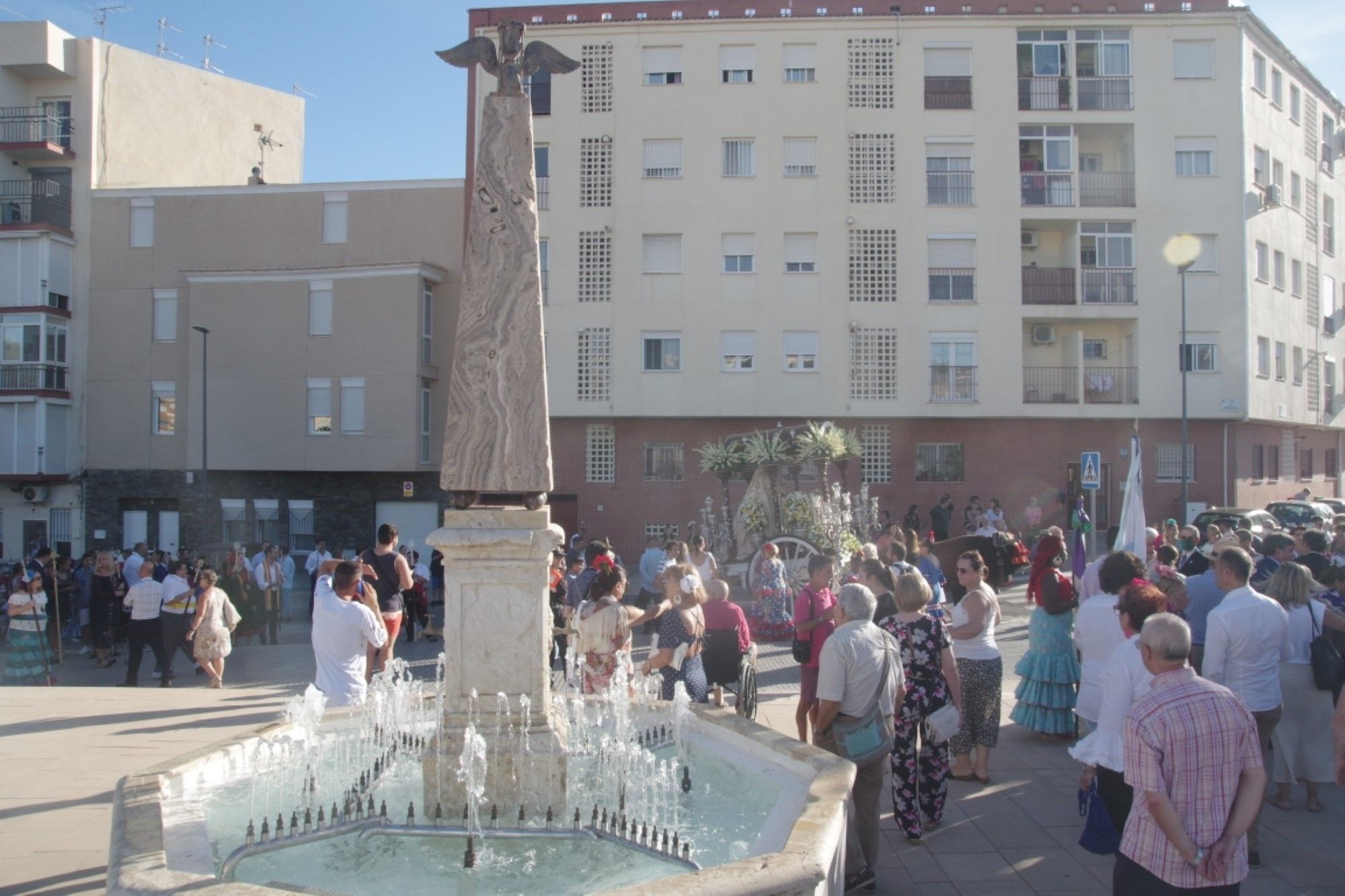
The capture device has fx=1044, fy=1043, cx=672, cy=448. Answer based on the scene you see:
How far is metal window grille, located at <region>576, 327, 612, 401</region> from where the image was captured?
27.8 meters

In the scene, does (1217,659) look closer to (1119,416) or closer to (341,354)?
(1119,416)

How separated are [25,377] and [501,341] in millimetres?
29807

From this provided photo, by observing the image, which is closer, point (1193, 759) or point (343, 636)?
point (1193, 759)

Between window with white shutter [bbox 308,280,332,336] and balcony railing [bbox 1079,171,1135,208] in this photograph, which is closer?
balcony railing [bbox 1079,171,1135,208]

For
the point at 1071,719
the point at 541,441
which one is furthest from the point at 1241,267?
the point at 541,441

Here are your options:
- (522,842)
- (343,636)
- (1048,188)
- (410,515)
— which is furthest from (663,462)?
(522,842)

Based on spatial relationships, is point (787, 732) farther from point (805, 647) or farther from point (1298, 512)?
point (1298, 512)

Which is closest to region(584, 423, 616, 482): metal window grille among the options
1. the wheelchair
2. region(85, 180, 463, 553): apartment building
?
region(85, 180, 463, 553): apartment building

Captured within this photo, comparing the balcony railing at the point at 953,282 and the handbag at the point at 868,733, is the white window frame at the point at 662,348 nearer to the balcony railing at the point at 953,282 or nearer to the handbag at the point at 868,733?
the balcony railing at the point at 953,282

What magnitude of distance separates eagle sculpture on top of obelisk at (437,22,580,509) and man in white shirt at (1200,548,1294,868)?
162 inches

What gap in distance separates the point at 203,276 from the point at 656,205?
13.1 metres

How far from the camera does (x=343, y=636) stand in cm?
756

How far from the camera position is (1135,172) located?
27.9 metres

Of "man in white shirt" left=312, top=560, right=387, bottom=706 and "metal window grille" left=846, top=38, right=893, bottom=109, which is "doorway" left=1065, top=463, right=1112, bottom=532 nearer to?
"metal window grille" left=846, top=38, right=893, bottom=109
